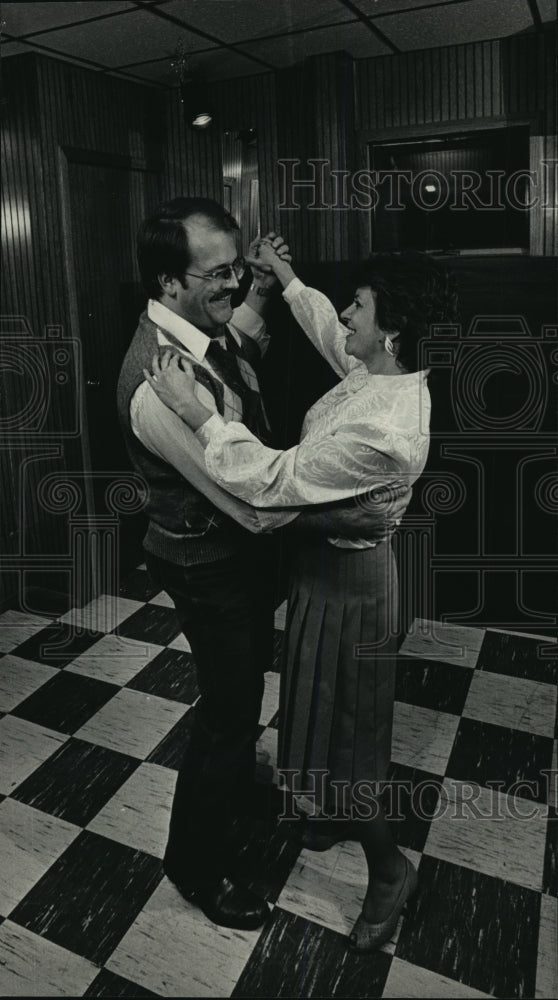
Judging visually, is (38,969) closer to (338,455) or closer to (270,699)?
(270,699)

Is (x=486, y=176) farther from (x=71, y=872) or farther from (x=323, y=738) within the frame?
(x=71, y=872)

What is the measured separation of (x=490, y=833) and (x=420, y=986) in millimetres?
613

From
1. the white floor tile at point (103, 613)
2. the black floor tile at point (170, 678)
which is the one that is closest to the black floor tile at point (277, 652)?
the black floor tile at point (170, 678)

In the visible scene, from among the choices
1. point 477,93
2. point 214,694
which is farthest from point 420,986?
point 477,93

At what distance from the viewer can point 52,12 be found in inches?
110

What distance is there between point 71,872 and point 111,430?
2.46 meters

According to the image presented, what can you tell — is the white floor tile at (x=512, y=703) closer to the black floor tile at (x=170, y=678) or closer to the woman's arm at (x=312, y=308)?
the black floor tile at (x=170, y=678)

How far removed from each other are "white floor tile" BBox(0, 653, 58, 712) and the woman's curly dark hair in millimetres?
2238

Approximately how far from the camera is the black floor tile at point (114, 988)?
179 centimetres

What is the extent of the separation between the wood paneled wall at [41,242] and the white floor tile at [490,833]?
2.41 metres

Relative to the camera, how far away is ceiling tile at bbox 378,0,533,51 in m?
3.06

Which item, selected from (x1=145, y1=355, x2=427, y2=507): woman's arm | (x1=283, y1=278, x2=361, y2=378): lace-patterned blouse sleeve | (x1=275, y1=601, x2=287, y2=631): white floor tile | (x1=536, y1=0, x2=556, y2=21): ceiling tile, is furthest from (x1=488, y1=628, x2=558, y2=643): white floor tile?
(x1=536, y1=0, x2=556, y2=21): ceiling tile

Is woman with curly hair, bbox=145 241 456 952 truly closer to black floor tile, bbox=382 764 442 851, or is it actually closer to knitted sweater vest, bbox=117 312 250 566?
knitted sweater vest, bbox=117 312 250 566

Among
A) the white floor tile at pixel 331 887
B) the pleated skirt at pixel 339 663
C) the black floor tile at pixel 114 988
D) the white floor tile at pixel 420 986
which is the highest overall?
the pleated skirt at pixel 339 663
